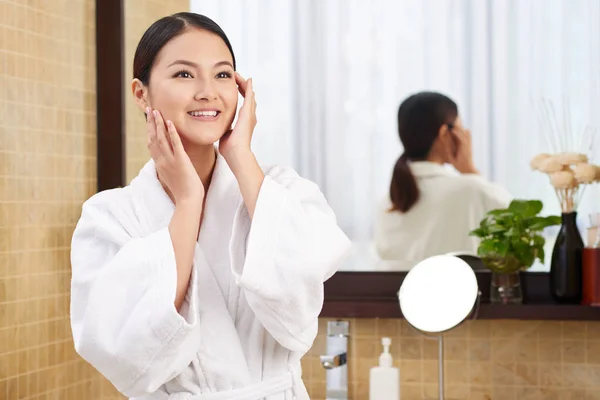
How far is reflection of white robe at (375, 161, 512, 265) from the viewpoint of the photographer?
2.09m

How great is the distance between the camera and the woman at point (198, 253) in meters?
1.21

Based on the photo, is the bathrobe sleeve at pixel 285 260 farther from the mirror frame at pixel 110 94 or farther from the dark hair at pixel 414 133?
the mirror frame at pixel 110 94

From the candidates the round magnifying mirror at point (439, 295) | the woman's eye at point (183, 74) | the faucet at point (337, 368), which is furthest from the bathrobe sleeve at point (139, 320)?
the faucet at point (337, 368)

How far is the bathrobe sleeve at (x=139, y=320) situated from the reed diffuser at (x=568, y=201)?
103 centimetres

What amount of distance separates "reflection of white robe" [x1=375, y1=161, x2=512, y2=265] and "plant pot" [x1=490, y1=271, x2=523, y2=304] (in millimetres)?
96

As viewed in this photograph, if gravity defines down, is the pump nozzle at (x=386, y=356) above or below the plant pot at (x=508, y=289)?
below

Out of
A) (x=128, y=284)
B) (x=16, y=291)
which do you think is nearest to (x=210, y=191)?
(x=128, y=284)

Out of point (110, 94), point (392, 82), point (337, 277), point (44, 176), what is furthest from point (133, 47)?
point (337, 277)

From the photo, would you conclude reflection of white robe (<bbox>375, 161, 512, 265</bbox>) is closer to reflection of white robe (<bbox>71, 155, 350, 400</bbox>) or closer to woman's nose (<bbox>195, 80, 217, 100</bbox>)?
reflection of white robe (<bbox>71, 155, 350, 400</bbox>)

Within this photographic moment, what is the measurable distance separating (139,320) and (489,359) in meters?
1.16

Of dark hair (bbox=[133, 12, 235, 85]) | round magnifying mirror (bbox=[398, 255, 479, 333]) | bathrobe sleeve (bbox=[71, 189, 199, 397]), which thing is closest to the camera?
bathrobe sleeve (bbox=[71, 189, 199, 397])

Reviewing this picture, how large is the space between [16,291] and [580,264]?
1.25m

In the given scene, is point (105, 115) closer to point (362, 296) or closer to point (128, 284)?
point (362, 296)

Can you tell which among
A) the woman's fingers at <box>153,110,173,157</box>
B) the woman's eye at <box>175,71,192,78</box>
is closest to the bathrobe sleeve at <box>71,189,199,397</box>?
the woman's fingers at <box>153,110,173,157</box>
